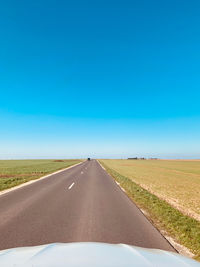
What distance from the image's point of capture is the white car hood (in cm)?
202

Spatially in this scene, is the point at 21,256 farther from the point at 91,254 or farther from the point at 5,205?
the point at 5,205

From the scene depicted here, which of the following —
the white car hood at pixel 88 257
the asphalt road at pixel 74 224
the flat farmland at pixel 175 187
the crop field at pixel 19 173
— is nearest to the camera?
the white car hood at pixel 88 257

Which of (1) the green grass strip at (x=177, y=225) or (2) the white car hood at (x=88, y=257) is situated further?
(1) the green grass strip at (x=177, y=225)

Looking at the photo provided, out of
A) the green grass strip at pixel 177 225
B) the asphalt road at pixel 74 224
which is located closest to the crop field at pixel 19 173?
the asphalt road at pixel 74 224

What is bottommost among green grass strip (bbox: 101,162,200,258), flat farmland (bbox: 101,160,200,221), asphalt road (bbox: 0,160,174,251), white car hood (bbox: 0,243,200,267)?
flat farmland (bbox: 101,160,200,221)

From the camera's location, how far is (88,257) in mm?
2201

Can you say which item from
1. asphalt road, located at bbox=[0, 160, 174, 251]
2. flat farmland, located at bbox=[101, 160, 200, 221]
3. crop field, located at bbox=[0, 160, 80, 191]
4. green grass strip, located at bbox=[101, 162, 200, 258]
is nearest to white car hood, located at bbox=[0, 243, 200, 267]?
asphalt road, located at bbox=[0, 160, 174, 251]

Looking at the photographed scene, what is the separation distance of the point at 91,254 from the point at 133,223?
A: 10.1 ft

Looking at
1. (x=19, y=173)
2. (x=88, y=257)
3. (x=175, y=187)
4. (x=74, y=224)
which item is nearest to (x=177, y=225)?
(x=74, y=224)

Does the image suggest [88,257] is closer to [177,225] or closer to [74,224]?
[74,224]

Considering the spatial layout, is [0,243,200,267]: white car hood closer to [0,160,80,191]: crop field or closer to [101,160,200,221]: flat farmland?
[101,160,200,221]: flat farmland

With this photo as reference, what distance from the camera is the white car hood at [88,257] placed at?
6.62ft

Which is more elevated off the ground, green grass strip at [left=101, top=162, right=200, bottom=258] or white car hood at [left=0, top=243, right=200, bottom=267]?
white car hood at [left=0, top=243, right=200, bottom=267]

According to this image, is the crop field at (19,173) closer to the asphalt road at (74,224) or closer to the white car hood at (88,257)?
the asphalt road at (74,224)
